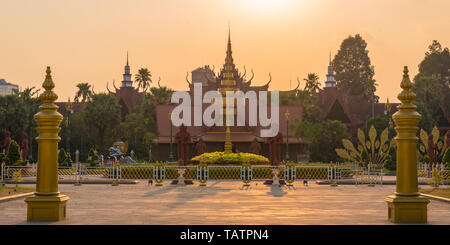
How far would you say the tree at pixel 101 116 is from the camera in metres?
69.1

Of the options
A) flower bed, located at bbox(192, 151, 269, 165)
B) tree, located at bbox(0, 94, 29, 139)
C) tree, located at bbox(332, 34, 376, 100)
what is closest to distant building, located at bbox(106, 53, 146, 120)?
tree, located at bbox(0, 94, 29, 139)

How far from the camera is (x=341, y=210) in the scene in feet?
55.3

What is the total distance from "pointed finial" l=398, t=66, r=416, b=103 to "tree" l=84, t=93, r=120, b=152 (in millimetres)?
57266

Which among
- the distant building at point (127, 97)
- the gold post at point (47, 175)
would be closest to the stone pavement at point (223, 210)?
the gold post at point (47, 175)

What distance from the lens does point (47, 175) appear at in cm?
1416

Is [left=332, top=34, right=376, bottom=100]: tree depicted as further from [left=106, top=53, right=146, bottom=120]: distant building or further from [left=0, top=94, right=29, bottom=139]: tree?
[left=0, top=94, right=29, bottom=139]: tree

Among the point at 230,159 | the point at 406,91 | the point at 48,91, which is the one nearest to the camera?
the point at 406,91

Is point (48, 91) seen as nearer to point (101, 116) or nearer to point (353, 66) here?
point (101, 116)

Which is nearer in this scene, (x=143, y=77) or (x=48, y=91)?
(x=48, y=91)

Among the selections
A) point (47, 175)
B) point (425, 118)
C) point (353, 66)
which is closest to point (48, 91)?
point (47, 175)

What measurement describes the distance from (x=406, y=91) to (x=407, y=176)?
2058 millimetres

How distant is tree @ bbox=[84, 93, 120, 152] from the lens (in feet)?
227
